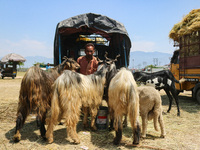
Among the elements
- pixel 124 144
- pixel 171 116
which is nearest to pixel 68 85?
pixel 124 144

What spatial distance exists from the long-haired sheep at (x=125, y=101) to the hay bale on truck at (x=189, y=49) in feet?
16.5

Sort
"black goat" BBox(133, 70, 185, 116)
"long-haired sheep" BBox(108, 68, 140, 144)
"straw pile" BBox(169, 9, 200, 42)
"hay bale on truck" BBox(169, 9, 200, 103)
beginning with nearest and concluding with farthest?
"long-haired sheep" BBox(108, 68, 140, 144) < "black goat" BBox(133, 70, 185, 116) < "straw pile" BBox(169, 9, 200, 42) < "hay bale on truck" BBox(169, 9, 200, 103)

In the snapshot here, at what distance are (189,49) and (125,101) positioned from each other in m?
5.76

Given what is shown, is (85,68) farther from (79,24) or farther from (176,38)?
(176,38)

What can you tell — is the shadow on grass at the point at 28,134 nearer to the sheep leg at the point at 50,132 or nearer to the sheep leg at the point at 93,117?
the sheep leg at the point at 50,132

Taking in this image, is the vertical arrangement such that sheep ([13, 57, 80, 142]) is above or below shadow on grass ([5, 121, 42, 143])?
above

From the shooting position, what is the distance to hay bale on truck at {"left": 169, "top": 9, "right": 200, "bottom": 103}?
6859 millimetres

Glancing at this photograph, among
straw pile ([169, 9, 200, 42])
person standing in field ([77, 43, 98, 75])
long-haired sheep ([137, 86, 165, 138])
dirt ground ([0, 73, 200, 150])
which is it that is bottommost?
dirt ground ([0, 73, 200, 150])

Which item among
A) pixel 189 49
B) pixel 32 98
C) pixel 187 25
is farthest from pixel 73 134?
pixel 187 25

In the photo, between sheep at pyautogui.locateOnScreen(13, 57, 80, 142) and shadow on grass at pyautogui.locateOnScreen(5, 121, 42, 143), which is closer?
sheep at pyautogui.locateOnScreen(13, 57, 80, 142)

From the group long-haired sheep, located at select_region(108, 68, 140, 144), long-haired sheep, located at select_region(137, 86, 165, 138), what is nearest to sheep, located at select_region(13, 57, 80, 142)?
long-haired sheep, located at select_region(108, 68, 140, 144)

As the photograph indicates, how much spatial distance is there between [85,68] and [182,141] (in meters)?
3.25

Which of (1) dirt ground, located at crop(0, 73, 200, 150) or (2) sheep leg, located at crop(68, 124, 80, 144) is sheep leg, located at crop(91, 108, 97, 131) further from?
(2) sheep leg, located at crop(68, 124, 80, 144)

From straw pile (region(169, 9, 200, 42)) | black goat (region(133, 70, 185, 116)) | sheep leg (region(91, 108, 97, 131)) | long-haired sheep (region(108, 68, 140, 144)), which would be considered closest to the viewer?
long-haired sheep (region(108, 68, 140, 144))
